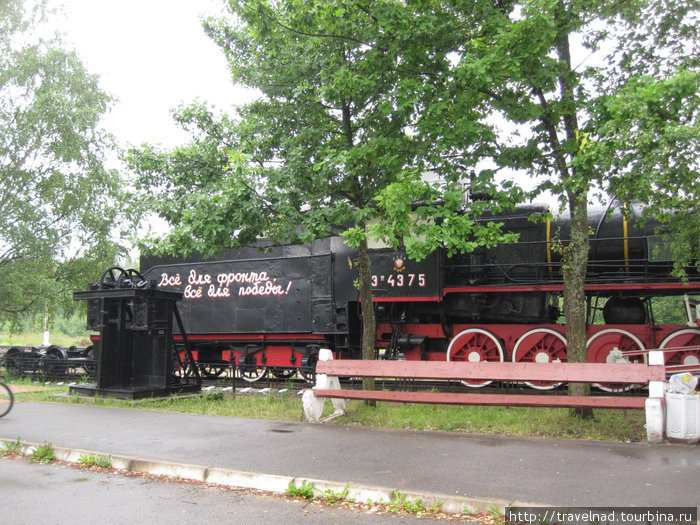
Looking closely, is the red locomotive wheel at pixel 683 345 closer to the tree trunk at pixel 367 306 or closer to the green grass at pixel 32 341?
the tree trunk at pixel 367 306

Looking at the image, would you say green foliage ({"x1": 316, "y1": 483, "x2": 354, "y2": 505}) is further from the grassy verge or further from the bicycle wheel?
the bicycle wheel

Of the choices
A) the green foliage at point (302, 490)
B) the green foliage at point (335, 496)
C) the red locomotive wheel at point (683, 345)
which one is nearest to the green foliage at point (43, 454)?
the green foliage at point (302, 490)

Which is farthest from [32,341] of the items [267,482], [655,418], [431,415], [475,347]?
[655,418]

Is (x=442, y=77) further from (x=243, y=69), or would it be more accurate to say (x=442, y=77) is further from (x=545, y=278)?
(x=545, y=278)

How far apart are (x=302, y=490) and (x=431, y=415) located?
12.5 ft

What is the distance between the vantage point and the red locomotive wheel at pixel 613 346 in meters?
10.2

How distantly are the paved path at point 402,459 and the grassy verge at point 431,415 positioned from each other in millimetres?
549

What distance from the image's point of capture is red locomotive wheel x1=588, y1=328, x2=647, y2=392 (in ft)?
33.6

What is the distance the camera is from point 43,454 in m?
6.41

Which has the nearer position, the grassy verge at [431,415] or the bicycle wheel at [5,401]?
the grassy verge at [431,415]

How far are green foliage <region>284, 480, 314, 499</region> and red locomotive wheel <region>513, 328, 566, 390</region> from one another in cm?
717

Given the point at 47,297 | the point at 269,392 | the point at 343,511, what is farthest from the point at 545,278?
the point at 47,297

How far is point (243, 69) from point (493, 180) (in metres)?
4.64

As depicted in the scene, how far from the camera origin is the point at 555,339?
36.5 ft
